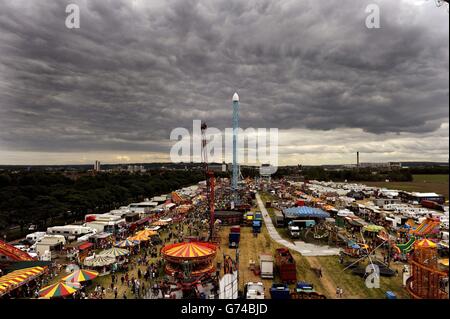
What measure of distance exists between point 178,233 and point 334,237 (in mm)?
19387

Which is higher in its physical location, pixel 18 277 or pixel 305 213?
pixel 305 213

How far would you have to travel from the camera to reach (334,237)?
3375cm

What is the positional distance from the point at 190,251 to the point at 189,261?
0.87 meters

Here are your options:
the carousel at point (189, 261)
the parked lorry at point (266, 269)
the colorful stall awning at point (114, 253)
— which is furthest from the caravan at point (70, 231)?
the parked lorry at point (266, 269)

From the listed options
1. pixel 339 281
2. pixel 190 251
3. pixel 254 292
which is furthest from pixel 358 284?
pixel 190 251

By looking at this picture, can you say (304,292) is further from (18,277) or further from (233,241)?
(18,277)

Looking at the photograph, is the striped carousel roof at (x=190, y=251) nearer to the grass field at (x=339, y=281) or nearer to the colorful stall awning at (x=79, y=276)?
the colorful stall awning at (x=79, y=276)

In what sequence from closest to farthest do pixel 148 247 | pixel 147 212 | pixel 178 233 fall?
pixel 148 247 → pixel 178 233 → pixel 147 212

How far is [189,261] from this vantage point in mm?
22312

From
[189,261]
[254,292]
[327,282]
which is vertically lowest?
[327,282]

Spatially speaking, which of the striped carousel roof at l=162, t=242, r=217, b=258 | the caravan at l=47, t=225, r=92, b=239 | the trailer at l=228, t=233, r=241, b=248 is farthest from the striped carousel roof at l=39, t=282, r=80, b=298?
the caravan at l=47, t=225, r=92, b=239

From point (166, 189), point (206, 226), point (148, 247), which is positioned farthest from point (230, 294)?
point (166, 189)

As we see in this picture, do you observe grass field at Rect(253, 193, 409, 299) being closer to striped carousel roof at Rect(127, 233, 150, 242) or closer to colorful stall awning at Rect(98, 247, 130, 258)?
colorful stall awning at Rect(98, 247, 130, 258)
